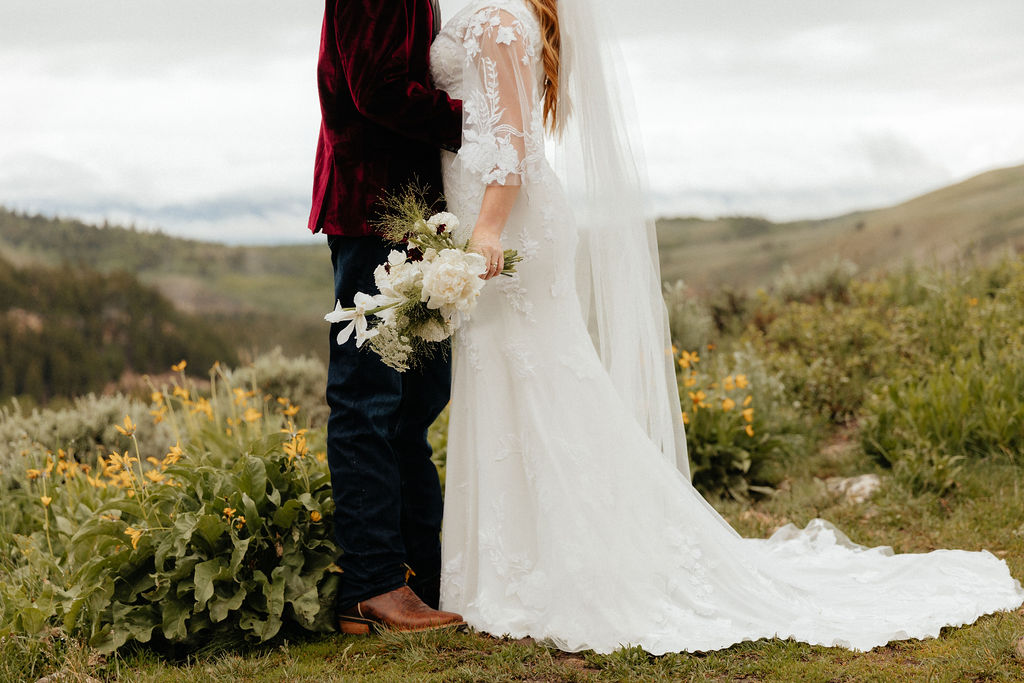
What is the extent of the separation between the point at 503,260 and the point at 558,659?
126 cm

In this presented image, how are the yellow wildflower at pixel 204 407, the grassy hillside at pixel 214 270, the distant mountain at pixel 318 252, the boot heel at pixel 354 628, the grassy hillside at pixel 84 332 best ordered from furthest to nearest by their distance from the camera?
the distant mountain at pixel 318 252
the grassy hillside at pixel 214 270
the grassy hillside at pixel 84 332
the yellow wildflower at pixel 204 407
the boot heel at pixel 354 628

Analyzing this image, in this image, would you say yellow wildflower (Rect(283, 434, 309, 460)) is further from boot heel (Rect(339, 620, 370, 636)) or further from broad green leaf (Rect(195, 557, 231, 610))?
boot heel (Rect(339, 620, 370, 636))

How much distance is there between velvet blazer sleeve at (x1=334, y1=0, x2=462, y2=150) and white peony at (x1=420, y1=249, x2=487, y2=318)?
0.52 m

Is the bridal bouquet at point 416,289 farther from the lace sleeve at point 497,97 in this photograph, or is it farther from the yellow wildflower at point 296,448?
the yellow wildflower at point 296,448

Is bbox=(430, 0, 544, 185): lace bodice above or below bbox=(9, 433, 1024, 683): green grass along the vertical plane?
above

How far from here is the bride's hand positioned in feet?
9.02

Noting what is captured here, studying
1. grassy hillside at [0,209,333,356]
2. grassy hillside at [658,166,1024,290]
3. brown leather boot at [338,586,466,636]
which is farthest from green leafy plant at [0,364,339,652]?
grassy hillside at [658,166,1024,290]

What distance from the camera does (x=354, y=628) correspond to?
308 cm

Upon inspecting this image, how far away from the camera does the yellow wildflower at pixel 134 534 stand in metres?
2.98

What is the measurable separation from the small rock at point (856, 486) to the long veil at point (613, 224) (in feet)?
5.77

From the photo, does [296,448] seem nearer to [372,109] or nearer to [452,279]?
[452,279]

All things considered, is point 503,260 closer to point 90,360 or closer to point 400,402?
point 400,402

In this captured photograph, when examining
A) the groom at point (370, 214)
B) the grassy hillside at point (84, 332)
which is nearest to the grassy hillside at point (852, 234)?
the grassy hillside at point (84, 332)

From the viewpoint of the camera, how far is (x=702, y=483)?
16.1 feet
